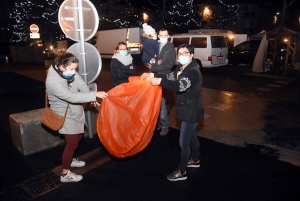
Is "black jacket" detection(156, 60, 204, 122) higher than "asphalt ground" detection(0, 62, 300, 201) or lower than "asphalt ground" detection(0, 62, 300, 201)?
higher

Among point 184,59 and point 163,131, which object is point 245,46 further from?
point 184,59

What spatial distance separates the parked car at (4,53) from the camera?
1916cm

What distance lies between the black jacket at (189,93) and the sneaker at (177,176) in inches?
32.8

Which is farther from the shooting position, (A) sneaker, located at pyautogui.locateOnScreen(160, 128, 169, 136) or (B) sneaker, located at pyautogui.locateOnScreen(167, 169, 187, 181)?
(A) sneaker, located at pyautogui.locateOnScreen(160, 128, 169, 136)

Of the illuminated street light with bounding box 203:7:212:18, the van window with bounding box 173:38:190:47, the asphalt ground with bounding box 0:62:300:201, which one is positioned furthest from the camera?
the illuminated street light with bounding box 203:7:212:18

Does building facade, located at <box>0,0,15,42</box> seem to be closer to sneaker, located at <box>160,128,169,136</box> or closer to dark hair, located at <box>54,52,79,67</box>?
sneaker, located at <box>160,128,169,136</box>

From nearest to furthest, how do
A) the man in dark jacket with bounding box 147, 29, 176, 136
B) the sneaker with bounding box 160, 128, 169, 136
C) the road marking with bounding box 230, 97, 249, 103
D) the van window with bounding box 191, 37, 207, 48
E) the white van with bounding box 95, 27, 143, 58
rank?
the man in dark jacket with bounding box 147, 29, 176, 136 → the sneaker with bounding box 160, 128, 169, 136 → the road marking with bounding box 230, 97, 249, 103 → the van window with bounding box 191, 37, 207, 48 → the white van with bounding box 95, 27, 143, 58

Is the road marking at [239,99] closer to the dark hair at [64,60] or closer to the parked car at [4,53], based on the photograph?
the dark hair at [64,60]

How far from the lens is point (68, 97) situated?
2994mm

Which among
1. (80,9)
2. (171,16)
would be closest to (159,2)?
(171,16)

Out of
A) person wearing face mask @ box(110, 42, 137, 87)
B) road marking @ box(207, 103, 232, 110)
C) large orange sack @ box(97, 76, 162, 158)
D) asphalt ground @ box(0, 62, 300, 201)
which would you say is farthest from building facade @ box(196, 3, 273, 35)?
large orange sack @ box(97, 76, 162, 158)

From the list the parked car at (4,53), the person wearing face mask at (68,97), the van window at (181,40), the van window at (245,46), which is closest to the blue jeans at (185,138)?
the person wearing face mask at (68,97)

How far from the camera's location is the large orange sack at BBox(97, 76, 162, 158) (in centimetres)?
325

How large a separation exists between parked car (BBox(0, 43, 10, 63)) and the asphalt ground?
1723 centimetres
